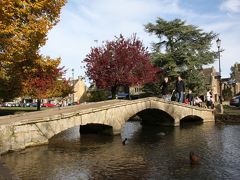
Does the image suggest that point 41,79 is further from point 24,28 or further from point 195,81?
point 195,81

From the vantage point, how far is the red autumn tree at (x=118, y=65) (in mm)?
41125

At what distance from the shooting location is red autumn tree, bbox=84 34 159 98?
135 ft

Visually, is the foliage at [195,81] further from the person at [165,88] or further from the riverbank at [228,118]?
the person at [165,88]

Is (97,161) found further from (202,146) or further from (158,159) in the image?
(202,146)

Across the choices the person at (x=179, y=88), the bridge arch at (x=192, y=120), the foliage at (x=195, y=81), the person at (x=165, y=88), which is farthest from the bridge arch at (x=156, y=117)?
the foliage at (x=195, y=81)

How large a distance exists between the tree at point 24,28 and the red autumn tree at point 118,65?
1498cm

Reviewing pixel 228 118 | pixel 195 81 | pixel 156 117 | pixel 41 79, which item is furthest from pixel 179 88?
pixel 195 81

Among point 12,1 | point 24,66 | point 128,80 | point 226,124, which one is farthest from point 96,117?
point 128,80

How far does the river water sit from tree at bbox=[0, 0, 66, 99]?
247 inches

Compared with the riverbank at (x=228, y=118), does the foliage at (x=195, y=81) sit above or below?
above

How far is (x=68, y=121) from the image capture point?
75.3 ft

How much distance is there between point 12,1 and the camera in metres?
22.1

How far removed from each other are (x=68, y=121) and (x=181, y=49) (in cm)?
3097

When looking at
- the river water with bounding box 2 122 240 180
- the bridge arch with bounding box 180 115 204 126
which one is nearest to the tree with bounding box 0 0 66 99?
the river water with bounding box 2 122 240 180
